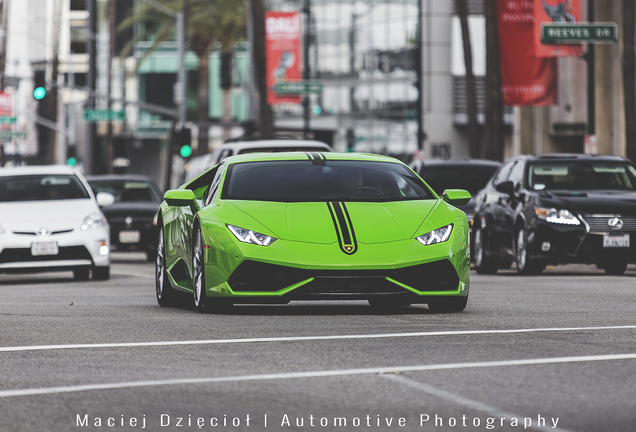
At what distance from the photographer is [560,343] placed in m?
8.71

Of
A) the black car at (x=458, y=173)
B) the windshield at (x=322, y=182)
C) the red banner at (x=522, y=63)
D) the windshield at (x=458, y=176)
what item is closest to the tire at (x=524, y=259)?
the black car at (x=458, y=173)

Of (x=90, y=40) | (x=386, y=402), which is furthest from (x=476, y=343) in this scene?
(x=90, y=40)

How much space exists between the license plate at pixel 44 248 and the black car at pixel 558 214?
6136 mm

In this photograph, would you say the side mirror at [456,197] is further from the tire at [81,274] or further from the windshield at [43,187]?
the windshield at [43,187]

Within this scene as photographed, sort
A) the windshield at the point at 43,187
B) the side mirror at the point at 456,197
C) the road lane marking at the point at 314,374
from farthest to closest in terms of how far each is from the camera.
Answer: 1. the windshield at the point at 43,187
2. the side mirror at the point at 456,197
3. the road lane marking at the point at 314,374

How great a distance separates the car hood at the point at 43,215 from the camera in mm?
18047

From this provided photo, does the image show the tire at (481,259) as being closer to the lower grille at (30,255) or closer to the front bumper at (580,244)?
the front bumper at (580,244)

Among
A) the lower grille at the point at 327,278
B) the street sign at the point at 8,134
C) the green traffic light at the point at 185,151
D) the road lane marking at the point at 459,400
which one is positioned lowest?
the road lane marking at the point at 459,400

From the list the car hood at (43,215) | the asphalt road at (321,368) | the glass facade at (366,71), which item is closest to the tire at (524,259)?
the car hood at (43,215)

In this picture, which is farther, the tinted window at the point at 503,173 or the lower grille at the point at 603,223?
the tinted window at the point at 503,173

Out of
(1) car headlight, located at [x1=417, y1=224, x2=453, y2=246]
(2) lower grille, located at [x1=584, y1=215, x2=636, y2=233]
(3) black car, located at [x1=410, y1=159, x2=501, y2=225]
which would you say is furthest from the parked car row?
(1) car headlight, located at [x1=417, y1=224, x2=453, y2=246]

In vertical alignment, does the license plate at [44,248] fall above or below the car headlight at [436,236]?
below

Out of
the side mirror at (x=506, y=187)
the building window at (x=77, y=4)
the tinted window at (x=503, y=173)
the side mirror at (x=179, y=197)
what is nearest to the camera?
the side mirror at (x=179, y=197)

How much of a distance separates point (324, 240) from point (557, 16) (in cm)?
2257
